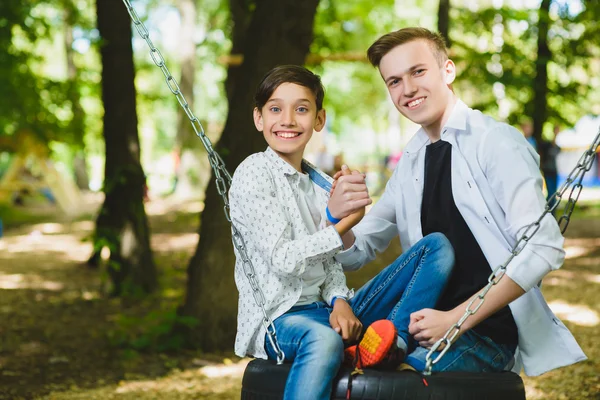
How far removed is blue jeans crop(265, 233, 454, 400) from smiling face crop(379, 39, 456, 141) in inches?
19.2

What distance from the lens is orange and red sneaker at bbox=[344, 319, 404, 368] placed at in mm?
2119

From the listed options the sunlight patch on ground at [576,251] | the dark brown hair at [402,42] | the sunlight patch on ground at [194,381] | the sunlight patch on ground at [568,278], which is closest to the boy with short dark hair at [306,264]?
the dark brown hair at [402,42]

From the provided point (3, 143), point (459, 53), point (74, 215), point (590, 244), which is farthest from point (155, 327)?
point (74, 215)

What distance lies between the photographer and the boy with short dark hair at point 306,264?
218 cm

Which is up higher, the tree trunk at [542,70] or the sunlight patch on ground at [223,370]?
the tree trunk at [542,70]

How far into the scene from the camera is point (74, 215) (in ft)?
50.4

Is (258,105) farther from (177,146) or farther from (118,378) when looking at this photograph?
(177,146)

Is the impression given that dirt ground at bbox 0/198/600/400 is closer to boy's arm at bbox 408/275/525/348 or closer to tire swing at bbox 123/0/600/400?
tire swing at bbox 123/0/600/400

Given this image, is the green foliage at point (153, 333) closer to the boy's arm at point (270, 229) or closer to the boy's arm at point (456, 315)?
the boy's arm at point (270, 229)

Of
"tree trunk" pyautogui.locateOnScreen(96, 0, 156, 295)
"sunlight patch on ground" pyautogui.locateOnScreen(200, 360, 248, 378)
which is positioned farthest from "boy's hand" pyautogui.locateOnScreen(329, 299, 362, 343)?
"tree trunk" pyautogui.locateOnScreen(96, 0, 156, 295)

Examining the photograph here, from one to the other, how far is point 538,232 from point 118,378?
3.61m

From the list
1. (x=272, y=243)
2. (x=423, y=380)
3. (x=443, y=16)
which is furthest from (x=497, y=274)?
(x=443, y=16)

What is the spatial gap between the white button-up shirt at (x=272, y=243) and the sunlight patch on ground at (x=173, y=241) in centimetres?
768

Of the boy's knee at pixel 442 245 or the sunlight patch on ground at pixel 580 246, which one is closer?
the boy's knee at pixel 442 245
